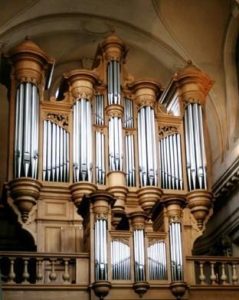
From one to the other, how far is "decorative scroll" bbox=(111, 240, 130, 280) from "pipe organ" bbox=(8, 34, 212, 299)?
15 mm

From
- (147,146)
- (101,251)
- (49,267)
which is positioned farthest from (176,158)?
(49,267)

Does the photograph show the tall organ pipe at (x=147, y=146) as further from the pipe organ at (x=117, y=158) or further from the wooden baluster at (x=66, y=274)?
the wooden baluster at (x=66, y=274)

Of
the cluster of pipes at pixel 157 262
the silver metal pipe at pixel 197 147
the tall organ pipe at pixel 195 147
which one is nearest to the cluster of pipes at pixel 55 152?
the cluster of pipes at pixel 157 262

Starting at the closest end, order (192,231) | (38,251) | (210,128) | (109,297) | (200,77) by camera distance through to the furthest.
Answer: (109,297)
(38,251)
(192,231)
(200,77)
(210,128)

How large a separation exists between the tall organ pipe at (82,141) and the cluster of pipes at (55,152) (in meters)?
0.16

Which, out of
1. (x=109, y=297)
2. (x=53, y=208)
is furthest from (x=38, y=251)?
(x=109, y=297)

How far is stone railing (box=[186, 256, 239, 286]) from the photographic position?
12578 millimetres

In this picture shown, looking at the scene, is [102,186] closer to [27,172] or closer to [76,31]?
[27,172]

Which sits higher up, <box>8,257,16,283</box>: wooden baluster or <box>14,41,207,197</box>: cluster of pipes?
<box>14,41,207,197</box>: cluster of pipes

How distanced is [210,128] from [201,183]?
8.01 ft

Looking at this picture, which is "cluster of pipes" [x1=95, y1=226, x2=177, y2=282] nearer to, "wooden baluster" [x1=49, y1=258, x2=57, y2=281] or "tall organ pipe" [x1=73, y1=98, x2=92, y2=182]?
"wooden baluster" [x1=49, y1=258, x2=57, y2=281]

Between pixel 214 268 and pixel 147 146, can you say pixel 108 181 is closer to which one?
pixel 147 146

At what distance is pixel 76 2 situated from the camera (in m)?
15.6

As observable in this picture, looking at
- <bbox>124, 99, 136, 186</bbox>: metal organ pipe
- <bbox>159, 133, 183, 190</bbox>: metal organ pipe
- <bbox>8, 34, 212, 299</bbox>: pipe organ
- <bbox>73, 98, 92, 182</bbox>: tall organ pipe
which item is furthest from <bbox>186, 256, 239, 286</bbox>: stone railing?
<bbox>73, 98, 92, 182</bbox>: tall organ pipe
